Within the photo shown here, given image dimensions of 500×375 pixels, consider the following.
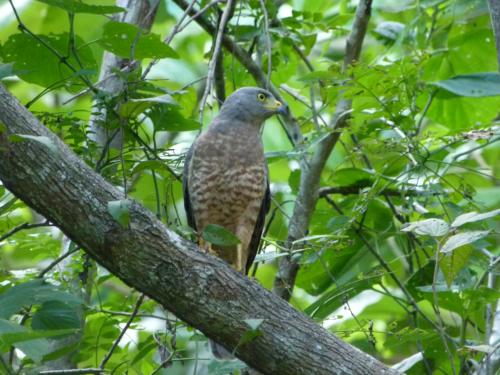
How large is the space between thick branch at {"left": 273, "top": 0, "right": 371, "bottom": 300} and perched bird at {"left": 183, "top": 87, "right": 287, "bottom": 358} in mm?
230

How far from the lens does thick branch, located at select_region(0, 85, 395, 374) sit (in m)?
3.03

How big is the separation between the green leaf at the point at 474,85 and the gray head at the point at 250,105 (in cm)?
94

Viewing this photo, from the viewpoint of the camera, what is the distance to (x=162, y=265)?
3.21 m

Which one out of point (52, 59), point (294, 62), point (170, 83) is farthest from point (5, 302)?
point (170, 83)

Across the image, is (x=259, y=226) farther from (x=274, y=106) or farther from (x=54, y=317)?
(x=54, y=317)

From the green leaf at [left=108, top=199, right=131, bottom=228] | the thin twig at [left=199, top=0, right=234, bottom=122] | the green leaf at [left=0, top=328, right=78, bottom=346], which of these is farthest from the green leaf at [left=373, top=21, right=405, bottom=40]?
the green leaf at [left=0, top=328, right=78, bottom=346]

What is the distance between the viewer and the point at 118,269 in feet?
10.4

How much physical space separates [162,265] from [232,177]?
150cm

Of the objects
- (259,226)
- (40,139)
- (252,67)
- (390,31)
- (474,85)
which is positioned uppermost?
(390,31)

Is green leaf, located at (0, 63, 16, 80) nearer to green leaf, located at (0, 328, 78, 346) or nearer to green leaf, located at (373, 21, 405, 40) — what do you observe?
green leaf, located at (0, 328, 78, 346)

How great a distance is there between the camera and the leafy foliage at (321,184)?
3.32 meters

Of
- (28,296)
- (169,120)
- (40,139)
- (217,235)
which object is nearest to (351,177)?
(169,120)

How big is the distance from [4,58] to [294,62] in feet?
7.68

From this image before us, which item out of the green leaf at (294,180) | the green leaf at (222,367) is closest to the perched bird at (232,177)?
the green leaf at (294,180)
